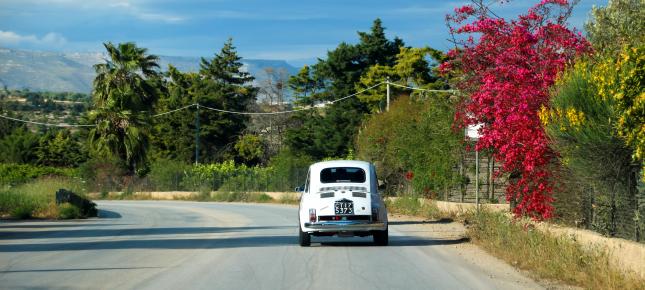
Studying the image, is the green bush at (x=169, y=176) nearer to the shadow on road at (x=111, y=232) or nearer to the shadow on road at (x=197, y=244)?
the shadow on road at (x=111, y=232)

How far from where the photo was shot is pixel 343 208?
20.3 meters

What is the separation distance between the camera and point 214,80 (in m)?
89.9

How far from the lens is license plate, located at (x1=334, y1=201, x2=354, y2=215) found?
20297mm

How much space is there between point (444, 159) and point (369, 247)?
1399 centimetres

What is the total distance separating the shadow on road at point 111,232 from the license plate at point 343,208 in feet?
23.6

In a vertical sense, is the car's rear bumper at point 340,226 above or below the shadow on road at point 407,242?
above

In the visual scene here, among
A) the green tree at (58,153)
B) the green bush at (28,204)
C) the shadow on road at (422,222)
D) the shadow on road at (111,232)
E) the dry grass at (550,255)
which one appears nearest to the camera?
the dry grass at (550,255)

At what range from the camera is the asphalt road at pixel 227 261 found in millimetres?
13688

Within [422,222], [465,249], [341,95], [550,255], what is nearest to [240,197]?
[341,95]

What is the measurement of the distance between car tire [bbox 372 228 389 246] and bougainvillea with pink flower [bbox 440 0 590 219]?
9.81ft

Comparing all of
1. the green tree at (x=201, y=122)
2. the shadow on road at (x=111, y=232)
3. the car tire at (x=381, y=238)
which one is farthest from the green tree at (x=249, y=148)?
the car tire at (x=381, y=238)

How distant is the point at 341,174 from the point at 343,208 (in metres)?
1.97

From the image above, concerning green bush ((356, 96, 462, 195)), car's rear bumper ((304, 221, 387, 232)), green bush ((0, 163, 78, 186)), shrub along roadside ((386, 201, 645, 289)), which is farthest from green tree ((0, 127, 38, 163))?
car's rear bumper ((304, 221, 387, 232))

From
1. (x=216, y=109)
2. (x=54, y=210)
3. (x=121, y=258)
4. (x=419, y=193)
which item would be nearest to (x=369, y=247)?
(x=121, y=258)
